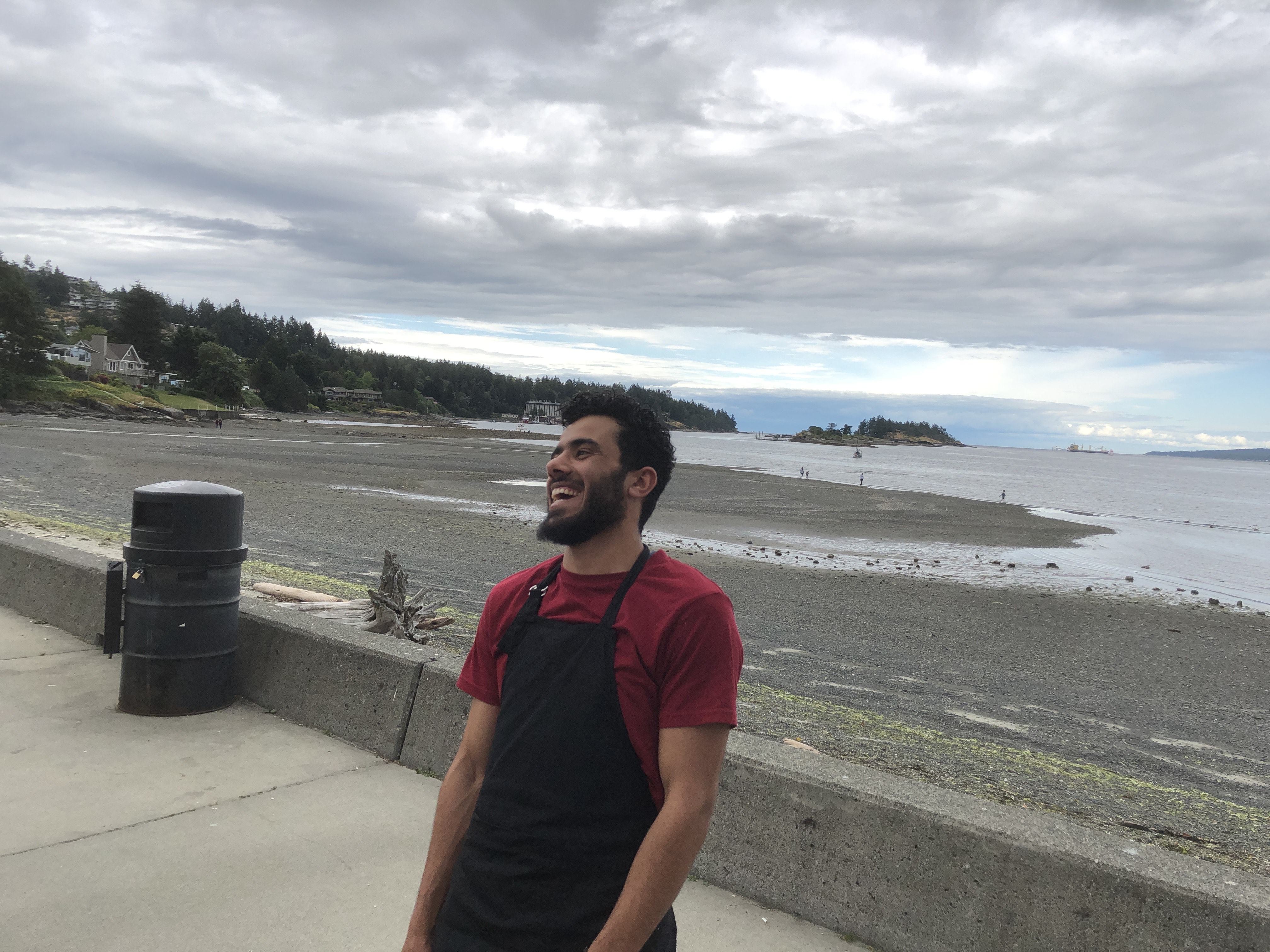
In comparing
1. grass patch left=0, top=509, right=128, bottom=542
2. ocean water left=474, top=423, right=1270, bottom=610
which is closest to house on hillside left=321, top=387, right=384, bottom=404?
ocean water left=474, top=423, right=1270, bottom=610

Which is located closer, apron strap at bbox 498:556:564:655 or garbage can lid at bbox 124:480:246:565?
apron strap at bbox 498:556:564:655

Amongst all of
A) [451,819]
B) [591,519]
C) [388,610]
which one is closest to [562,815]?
[451,819]

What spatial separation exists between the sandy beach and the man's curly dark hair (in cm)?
341

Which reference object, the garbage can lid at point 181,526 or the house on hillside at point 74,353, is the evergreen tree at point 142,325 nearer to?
the house on hillside at point 74,353

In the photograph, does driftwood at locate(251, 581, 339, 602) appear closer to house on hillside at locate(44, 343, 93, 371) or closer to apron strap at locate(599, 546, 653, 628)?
apron strap at locate(599, 546, 653, 628)

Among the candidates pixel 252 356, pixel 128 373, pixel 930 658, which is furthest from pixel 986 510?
pixel 252 356

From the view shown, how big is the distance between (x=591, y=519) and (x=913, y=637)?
9.72 metres

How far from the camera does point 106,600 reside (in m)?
5.41

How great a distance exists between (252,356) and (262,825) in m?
191

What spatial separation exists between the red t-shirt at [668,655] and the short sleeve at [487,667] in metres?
0.25

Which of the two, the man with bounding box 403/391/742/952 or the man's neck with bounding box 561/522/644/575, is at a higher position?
the man's neck with bounding box 561/522/644/575

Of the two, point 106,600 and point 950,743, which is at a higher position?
point 106,600

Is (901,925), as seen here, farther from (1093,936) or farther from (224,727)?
(224,727)

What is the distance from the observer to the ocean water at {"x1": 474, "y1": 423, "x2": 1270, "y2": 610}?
17938mm
